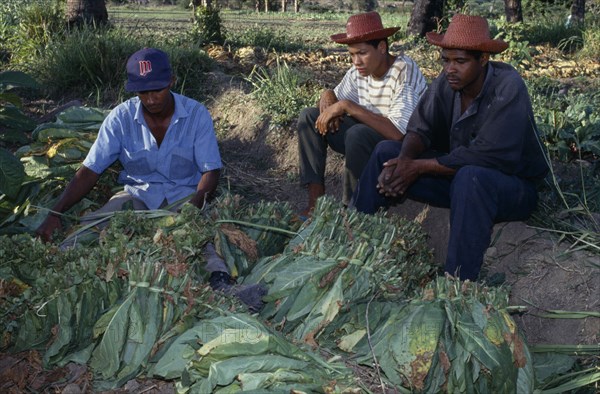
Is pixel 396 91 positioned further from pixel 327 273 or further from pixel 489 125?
pixel 327 273

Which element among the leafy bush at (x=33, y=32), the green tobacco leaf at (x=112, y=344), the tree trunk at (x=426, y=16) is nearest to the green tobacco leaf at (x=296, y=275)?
the green tobacco leaf at (x=112, y=344)

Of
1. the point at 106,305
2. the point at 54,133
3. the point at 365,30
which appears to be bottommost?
the point at 106,305

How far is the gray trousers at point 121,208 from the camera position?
382 centimetres

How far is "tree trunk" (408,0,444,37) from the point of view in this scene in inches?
457

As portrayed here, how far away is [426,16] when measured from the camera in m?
11.6

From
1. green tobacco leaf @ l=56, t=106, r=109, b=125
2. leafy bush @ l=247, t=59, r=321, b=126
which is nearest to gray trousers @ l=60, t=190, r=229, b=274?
green tobacco leaf @ l=56, t=106, r=109, b=125

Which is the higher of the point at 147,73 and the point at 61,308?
the point at 147,73

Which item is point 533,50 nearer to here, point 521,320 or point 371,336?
point 521,320

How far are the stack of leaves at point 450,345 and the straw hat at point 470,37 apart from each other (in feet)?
5.72

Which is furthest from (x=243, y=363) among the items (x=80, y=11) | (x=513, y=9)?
(x=513, y=9)

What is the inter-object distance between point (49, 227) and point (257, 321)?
6.49 ft

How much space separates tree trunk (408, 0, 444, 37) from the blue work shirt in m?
7.23

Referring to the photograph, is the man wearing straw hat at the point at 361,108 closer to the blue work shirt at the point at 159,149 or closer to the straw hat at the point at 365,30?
the straw hat at the point at 365,30

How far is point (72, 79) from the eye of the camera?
8141 millimetres
